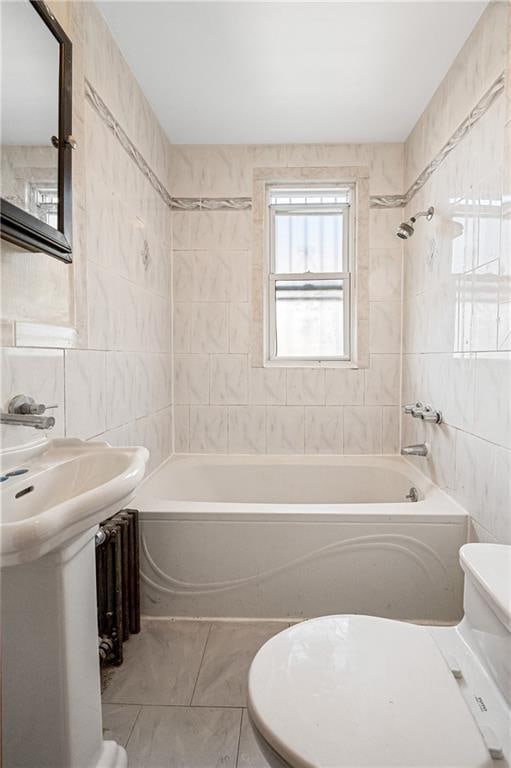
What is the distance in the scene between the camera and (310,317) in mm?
3064

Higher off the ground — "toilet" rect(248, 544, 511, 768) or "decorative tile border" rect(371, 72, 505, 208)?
"decorative tile border" rect(371, 72, 505, 208)

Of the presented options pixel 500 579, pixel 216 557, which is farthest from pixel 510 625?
pixel 216 557

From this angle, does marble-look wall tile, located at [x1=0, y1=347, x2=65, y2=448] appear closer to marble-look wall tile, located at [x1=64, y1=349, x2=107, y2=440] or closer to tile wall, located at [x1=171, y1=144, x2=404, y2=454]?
marble-look wall tile, located at [x1=64, y1=349, x2=107, y2=440]

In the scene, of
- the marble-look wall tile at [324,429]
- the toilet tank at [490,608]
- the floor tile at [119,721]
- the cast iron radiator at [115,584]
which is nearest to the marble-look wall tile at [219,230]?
the marble-look wall tile at [324,429]

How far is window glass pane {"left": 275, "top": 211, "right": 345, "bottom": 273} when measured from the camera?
304cm

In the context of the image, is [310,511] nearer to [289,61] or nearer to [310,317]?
[310,317]

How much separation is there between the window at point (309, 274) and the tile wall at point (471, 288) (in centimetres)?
59

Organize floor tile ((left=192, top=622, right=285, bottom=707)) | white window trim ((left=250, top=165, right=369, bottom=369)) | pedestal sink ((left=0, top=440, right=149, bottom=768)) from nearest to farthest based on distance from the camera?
pedestal sink ((left=0, top=440, right=149, bottom=768)) → floor tile ((left=192, top=622, right=285, bottom=707)) → white window trim ((left=250, top=165, right=369, bottom=369))

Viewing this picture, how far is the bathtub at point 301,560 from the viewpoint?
1.93 metres

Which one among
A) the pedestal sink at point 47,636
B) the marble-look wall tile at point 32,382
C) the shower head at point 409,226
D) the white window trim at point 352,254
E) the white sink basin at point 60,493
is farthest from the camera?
the white window trim at point 352,254

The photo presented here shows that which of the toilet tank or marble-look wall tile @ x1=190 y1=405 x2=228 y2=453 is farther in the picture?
marble-look wall tile @ x1=190 y1=405 x2=228 y2=453

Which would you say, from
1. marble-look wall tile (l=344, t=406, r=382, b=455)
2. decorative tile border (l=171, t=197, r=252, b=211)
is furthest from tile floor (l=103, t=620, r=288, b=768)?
decorative tile border (l=171, t=197, r=252, b=211)

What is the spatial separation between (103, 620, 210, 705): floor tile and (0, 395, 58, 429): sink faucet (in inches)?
42.0

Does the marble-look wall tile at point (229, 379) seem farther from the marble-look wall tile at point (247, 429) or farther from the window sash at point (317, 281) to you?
the window sash at point (317, 281)
